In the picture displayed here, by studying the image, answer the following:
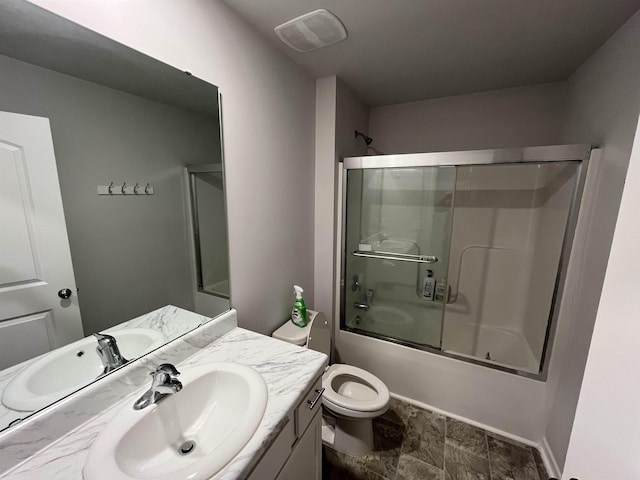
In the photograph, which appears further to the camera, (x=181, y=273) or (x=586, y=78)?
(x=586, y=78)

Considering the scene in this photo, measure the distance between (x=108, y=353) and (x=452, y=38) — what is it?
203cm

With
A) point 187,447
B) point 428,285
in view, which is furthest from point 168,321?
point 428,285

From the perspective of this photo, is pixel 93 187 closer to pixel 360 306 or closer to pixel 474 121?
pixel 360 306

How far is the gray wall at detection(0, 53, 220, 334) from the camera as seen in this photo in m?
0.70

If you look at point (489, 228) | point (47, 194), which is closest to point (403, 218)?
point (489, 228)

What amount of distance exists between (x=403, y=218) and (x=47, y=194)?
201cm

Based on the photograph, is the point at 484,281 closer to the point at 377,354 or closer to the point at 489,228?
the point at 489,228

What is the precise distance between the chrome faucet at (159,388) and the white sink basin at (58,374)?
0.16m

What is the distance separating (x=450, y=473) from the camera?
4.61 ft

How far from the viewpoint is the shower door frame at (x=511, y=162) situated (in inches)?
52.7

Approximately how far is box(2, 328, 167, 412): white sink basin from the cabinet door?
2.11 feet

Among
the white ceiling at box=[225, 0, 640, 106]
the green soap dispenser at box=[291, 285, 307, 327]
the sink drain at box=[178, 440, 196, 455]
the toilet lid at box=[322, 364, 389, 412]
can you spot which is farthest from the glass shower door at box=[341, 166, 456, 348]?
the sink drain at box=[178, 440, 196, 455]

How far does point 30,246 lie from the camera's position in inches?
26.2

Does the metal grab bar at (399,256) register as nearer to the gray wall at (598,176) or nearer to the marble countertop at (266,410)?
the gray wall at (598,176)
